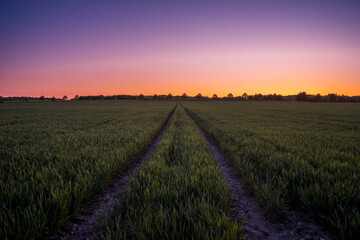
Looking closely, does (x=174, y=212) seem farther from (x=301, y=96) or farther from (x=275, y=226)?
(x=301, y=96)

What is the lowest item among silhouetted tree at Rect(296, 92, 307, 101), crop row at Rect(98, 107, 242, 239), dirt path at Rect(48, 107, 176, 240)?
dirt path at Rect(48, 107, 176, 240)

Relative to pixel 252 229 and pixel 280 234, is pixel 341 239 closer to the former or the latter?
pixel 280 234

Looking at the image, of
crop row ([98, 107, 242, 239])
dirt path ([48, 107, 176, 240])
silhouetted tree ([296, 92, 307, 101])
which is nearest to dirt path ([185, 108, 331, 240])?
crop row ([98, 107, 242, 239])

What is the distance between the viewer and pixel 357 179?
11.8ft

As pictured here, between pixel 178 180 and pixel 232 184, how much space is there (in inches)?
71.0

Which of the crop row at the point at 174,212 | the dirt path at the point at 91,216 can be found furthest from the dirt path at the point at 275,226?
the dirt path at the point at 91,216

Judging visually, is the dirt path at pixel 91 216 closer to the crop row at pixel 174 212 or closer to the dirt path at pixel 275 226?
the crop row at pixel 174 212

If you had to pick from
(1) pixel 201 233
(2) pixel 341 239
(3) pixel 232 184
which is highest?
(1) pixel 201 233

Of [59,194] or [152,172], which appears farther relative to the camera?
[152,172]

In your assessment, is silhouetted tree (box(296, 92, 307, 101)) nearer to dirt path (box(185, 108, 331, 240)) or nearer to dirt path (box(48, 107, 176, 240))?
dirt path (box(185, 108, 331, 240))

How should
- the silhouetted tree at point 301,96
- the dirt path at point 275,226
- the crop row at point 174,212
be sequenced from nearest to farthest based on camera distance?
the crop row at point 174,212
the dirt path at point 275,226
the silhouetted tree at point 301,96

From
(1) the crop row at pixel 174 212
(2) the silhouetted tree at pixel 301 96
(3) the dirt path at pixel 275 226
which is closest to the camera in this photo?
(1) the crop row at pixel 174 212

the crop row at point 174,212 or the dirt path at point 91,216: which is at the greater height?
the crop row at point 174,212

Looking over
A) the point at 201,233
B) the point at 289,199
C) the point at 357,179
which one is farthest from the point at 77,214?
the point at 357,179
